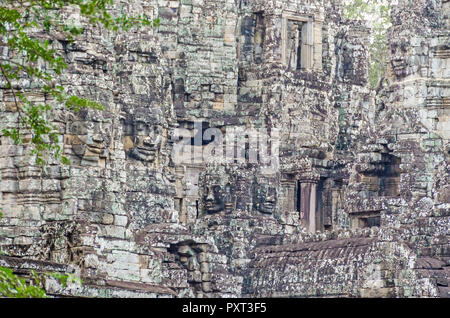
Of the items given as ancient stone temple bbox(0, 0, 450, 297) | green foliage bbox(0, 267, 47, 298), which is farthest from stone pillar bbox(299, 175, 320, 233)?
green foliage bbox(0, 267, 47, 298)

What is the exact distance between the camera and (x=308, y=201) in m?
70.7

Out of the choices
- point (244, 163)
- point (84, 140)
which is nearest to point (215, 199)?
point (244, 163)

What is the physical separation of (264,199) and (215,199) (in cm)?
168

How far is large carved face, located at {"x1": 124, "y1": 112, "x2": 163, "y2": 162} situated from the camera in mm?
67750

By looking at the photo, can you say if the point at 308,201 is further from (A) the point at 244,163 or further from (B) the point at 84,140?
(B) the point at 84,140

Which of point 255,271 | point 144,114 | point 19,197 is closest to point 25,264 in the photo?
point 19,197

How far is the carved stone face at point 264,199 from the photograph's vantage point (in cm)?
6688

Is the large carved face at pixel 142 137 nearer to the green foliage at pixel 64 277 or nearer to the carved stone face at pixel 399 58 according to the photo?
the carved stone face at pixel 399 58

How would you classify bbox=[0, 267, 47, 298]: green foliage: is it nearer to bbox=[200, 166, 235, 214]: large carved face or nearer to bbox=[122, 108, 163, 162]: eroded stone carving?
bbox=[200, 166, 235, 214]: large carved face

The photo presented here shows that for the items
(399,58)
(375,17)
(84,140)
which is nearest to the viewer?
(84,140)

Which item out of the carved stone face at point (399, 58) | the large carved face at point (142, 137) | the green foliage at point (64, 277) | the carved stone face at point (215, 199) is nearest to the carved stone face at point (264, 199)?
the carved stone face at point (215, 199)

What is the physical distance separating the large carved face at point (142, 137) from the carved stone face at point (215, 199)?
8.37 ft

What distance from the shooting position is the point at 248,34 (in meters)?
76.2

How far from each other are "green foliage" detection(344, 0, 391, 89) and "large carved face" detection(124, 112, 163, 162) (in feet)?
76.5
